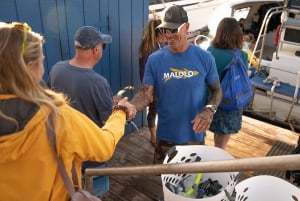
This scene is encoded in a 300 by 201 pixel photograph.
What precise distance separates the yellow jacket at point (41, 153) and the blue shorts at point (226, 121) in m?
2.00

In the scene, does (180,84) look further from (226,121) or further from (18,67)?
(18,67)

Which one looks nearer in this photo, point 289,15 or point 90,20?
point 90,20

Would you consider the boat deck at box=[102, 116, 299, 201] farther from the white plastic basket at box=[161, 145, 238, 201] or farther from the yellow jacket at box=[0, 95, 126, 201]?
the yellow jacket at box=[0, 95, 126, 201]

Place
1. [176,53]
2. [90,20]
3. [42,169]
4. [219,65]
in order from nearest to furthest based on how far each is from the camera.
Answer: [42,169] → [176,53] → [219,65] → [90,20]

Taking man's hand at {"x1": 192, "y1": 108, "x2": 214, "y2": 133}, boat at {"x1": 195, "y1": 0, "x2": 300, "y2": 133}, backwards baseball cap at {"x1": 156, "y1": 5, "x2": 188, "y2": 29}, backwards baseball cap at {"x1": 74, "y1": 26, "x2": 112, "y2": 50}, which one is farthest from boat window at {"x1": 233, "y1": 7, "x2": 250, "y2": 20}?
backwards baseball cap at {"x1": 74, "y1": 26, "x2": 112, "y2": 50}

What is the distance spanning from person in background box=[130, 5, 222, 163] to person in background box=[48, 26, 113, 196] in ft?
1.08

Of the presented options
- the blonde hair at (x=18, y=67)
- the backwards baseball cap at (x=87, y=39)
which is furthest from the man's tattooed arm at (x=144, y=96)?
the blonde hair at (x=18, y=67)

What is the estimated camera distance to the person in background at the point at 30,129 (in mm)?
1307

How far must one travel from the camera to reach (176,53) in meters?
2.65

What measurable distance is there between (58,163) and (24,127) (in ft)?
0.78

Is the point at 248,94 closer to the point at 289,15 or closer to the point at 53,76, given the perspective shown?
the point at 53,76

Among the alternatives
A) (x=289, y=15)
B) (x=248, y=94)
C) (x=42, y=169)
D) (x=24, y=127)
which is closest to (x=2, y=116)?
(x=24, y=127)

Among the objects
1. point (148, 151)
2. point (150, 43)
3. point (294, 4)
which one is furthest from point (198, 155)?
point (294, 4)

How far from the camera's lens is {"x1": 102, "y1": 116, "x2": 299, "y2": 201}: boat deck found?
3349 millimetres
